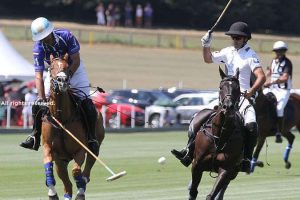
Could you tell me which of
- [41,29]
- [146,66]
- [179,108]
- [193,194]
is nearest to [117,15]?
[146,66]

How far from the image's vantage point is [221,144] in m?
13.8

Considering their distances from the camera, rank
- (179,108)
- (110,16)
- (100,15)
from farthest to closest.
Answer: (110,16) < (100,15) < (179,108)

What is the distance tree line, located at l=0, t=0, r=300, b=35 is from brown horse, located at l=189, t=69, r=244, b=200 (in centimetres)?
5922

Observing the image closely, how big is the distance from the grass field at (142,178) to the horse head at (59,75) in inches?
99.4

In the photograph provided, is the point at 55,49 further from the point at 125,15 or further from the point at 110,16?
the point at 125,15

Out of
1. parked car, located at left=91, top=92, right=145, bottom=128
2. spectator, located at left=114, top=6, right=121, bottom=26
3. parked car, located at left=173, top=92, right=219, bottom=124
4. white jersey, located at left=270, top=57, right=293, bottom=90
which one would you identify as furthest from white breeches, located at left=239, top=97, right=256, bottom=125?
spectator, located at left=114, top=6, right=121, bottom=26

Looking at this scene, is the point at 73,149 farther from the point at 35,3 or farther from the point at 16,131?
the point at 35,3

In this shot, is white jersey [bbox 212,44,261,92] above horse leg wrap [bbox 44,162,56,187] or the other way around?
above

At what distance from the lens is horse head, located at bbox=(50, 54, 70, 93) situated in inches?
529

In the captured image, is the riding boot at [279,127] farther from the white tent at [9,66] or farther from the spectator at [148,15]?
the spectator at [148,15]

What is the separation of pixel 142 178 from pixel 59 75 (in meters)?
5.81

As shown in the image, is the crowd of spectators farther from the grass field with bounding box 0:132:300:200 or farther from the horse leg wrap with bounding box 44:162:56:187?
the horse leg wrap with bounding box 44:162:56:187

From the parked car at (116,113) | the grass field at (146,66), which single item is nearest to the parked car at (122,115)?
the parked car at (116,113)

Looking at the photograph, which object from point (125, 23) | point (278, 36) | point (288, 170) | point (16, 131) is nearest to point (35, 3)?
point (125, 23)
